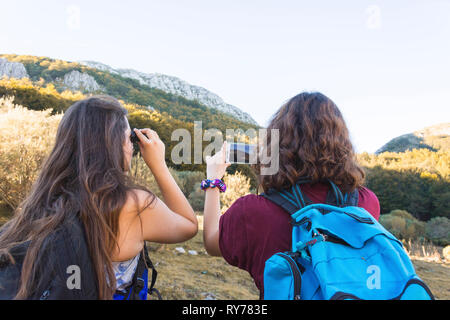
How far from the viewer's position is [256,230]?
1.26 metres

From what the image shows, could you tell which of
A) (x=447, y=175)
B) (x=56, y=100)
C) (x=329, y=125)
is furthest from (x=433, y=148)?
(x=329, y=125)

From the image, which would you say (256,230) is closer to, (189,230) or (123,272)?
(189,230)

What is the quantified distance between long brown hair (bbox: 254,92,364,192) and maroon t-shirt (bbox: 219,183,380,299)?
0.08 meters

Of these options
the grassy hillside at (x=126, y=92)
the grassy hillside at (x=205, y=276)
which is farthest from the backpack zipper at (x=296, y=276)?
the grassy hillside at (x=126, y=92)

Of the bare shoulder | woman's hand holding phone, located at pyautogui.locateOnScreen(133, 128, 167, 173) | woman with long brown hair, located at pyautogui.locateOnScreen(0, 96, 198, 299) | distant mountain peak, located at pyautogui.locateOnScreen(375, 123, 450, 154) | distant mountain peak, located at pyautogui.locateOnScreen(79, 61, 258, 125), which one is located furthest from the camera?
distant mountain peak, located at pyautogui.locateOnScreen(79, 61, 258, 125)

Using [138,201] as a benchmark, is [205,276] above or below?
below

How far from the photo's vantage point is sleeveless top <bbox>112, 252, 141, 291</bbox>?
132cm

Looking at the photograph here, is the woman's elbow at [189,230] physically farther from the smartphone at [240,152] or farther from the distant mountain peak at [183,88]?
the distant mountain peak at [183,88]

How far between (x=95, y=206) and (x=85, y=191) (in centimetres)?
9

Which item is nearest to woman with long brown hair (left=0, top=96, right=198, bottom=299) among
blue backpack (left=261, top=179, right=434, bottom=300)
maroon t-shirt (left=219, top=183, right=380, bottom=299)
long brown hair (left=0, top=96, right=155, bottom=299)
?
long brown hair (left=0, top=96, right=155, bottom=299)

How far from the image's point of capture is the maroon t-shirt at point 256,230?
4.06 ft

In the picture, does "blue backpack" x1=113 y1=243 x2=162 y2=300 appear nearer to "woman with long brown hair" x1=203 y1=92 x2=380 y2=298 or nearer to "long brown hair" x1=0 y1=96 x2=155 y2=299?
"long brown hair" x1=0 y1=96 x2=155 y2=299

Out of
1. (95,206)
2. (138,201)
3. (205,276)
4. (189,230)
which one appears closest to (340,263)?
(189,230)
